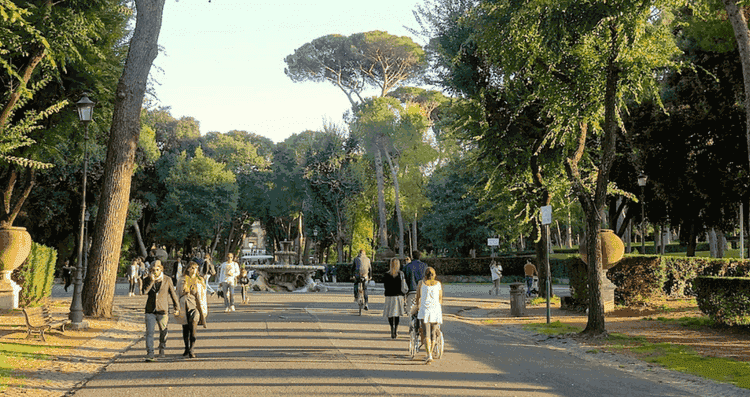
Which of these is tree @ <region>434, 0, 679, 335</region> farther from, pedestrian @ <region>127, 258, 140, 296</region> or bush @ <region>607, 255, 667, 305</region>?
pedestrian @ <region>127, 258, 140, 296</region>

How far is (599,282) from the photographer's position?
50.3 ft

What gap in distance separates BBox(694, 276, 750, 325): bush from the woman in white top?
7096mm

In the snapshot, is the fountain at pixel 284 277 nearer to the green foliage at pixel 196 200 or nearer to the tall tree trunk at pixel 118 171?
the tall tree trunk at pixel 118 171

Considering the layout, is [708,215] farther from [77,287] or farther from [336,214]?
[336,214]

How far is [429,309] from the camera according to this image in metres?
11.2

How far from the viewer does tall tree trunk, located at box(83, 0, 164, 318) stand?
18.2 meters

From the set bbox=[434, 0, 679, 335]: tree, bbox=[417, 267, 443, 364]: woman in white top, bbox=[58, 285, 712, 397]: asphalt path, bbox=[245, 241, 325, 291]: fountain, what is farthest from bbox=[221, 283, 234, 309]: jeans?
bbox=[245, 241, 325, 291]: fountain

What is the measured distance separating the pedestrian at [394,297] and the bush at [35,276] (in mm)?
10014

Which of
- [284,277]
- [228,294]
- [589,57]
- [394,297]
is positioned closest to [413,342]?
[394,297]

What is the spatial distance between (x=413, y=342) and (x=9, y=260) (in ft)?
37.0

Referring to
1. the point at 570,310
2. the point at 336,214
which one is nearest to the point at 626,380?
the point at 570,310

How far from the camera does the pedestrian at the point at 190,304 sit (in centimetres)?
1161

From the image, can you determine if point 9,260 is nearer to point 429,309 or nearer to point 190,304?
point 190,304

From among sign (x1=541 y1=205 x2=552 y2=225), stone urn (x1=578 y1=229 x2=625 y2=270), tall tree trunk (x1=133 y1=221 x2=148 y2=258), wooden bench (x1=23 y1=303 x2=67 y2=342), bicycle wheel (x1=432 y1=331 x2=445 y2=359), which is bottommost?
bicycle wheel (x1=432 y1=331 x2=445 y2=359)
